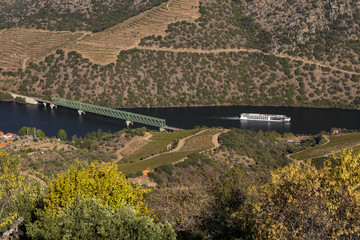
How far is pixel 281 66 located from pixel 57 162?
10918cm

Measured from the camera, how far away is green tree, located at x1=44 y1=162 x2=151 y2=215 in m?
34.1

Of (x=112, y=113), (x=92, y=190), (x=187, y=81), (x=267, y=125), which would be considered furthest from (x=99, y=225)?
(x=187, y=81)

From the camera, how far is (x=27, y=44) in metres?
→ 181

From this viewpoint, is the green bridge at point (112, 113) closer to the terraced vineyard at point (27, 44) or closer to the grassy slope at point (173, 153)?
the grassy slope at point (173, 153)

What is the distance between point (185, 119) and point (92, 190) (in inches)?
3821

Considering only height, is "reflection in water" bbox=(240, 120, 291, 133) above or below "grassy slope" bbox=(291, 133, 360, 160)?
below

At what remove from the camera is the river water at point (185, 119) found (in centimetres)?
12281

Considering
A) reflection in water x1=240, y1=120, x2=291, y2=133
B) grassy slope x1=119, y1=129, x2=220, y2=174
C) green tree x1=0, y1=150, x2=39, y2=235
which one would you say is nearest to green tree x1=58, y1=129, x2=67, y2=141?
grassy slope x1=119, y1=129, x2=220, y2=174

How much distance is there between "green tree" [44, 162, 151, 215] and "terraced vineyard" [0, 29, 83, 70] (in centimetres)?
14467

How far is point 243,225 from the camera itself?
29.6 metres

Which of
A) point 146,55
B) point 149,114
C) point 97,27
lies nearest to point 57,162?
point 149,114

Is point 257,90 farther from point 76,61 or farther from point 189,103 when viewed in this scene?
point 76,61

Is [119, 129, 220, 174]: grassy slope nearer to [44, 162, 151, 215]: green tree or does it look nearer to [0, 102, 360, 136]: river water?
[0, 102, 360, 136]: river water

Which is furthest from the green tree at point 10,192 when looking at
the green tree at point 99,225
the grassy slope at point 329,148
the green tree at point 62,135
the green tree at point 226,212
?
the green tree at point 62,135
